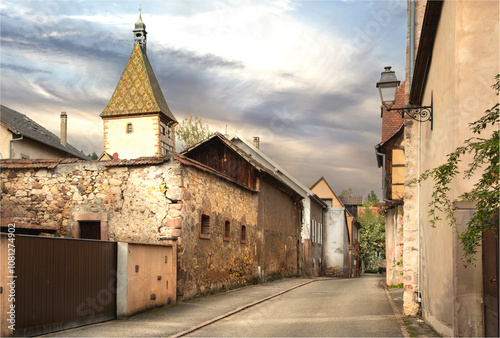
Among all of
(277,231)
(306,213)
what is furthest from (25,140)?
(277,231)

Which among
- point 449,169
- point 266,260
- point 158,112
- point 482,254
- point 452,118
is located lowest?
point 266,260

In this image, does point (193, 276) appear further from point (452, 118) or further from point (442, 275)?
point (452, 118)

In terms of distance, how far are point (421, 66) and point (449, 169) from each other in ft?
16.3

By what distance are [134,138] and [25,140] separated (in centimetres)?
1480

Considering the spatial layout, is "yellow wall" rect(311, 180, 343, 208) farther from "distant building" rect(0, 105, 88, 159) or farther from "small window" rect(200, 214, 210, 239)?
"small window" rect(200, 214, 210, 239)

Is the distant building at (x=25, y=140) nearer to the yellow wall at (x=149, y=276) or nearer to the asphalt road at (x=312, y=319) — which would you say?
the yellow wall at (x=149, y=276)

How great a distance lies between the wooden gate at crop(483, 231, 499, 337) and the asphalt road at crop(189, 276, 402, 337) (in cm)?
283

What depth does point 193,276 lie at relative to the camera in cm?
1466

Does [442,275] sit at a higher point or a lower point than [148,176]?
lower

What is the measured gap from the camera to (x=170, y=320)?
10719mm

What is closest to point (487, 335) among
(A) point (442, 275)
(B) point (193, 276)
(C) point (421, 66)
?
(A) point (442, 275)

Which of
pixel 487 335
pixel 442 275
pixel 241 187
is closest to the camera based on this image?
pixel 487 335

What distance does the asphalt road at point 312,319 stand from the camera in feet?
30.6

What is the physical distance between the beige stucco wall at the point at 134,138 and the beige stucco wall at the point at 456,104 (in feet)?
140
